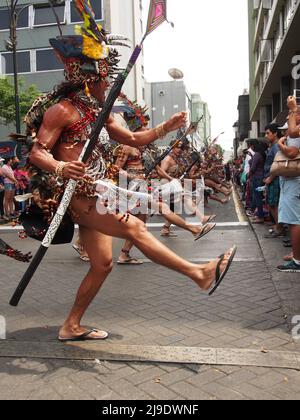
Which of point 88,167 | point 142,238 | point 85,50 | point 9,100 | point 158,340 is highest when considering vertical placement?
point 9,100

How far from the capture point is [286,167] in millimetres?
5402

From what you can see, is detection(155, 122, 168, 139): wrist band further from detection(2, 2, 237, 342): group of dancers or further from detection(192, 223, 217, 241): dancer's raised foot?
detection(192, 223, 217, 241): dancer's raised foot

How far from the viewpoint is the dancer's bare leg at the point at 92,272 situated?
3494mm

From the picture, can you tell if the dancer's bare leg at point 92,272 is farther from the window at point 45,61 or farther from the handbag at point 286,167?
the window at point 45,61

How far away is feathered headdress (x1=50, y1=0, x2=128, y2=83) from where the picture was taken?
10.7ft

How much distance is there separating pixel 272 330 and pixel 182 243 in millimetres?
4609

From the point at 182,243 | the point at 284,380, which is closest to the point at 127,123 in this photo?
Result: the point at 182,243

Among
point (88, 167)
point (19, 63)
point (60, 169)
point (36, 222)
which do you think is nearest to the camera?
point (60, 169)

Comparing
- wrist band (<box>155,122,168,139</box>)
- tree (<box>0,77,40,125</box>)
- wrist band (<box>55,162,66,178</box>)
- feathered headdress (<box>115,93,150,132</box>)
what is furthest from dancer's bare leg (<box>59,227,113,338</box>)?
tree (<box>0,77,40,125</box>)

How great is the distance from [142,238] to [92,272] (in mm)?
555

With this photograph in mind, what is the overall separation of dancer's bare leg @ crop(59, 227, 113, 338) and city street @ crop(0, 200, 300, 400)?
18cm

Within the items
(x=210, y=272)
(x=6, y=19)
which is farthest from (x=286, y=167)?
(x=6, y=19)

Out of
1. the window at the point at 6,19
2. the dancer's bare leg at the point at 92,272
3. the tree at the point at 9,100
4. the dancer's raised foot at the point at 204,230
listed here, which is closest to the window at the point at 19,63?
the window at the point at 6,19

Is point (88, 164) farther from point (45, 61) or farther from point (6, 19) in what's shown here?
point (6, 19)
